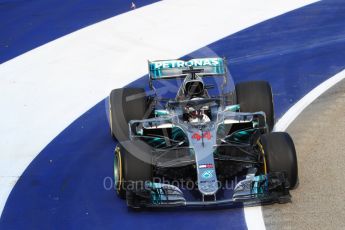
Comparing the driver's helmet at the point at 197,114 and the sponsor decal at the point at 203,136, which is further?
the driver's helmet at the point at 197,114

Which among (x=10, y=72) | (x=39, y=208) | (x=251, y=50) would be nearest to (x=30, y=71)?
(x=10, y=72)

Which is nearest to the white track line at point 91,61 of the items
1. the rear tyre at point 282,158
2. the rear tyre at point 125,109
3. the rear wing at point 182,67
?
the rear tyre at point 125,109

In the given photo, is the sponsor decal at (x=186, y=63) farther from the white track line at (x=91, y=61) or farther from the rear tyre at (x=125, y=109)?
the white track line at (x=91, y=61)

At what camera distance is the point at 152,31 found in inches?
585

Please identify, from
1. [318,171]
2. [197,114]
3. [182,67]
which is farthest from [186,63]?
[318,171]

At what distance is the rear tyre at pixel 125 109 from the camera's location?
32.0 feet

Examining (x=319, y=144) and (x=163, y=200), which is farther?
(x=319, y=144)

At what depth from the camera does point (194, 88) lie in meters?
9.47

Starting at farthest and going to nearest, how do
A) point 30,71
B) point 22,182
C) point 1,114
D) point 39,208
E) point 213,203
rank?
point 30,71 < point 1,114 < point 22,182 < point 39,208 < point 213,203

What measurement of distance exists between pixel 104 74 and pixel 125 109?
11.4 feet

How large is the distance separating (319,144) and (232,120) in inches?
59.6

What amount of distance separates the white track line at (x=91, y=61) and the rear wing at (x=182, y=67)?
198 cm

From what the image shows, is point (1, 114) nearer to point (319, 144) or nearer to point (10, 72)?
point (10, 72)

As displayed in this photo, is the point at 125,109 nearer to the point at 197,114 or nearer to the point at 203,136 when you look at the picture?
the point at 197,114
